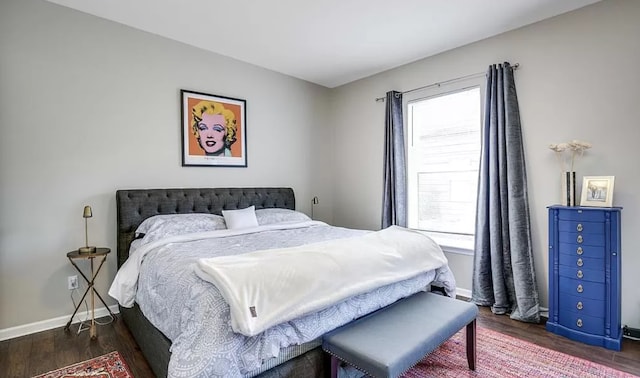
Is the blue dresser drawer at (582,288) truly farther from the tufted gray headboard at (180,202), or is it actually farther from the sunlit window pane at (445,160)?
the tufted gray headboard at (180,202)

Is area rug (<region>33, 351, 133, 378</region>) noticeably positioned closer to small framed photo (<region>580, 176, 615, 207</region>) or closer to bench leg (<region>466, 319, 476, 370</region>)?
bench leg (<region>466, 319, 476, 370</region>)

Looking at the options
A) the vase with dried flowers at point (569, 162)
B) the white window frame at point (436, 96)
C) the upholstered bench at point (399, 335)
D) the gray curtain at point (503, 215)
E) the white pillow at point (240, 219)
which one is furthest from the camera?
the white window frame at point (436, 96)

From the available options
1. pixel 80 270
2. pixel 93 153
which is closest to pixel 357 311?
pixel 80 270

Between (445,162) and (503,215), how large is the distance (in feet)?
3.05

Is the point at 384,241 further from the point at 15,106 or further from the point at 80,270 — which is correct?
the point at 15,106

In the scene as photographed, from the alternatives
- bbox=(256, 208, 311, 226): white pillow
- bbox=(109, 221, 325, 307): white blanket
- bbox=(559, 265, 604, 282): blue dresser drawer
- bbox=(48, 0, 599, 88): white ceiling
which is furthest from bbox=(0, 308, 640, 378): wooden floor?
bbox=(48, 0, 599, 88): white ceiling

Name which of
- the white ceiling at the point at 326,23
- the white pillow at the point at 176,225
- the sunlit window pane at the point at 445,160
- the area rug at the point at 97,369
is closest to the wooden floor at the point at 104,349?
the area rug at the point at 97,369

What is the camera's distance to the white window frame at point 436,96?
3.46m

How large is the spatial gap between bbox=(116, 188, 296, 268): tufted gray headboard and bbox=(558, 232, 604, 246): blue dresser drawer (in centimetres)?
290

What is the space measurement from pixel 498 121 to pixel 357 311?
2386 millimetres

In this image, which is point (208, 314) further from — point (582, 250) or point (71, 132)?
point (582, 250)

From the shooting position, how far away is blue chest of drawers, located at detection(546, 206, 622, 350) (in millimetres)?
2420

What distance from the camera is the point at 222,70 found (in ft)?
12.6

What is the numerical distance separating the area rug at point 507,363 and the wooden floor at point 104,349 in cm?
15
